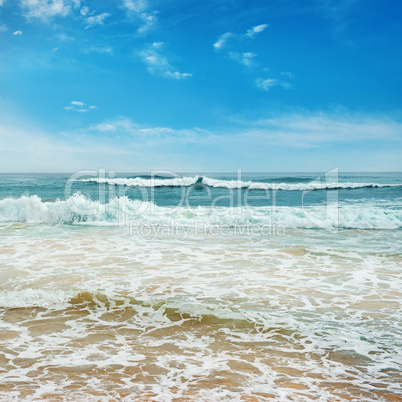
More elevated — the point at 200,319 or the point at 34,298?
the point at 34,298

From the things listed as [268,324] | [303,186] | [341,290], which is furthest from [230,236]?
[303,186]

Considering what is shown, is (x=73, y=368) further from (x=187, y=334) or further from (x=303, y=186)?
(x=303, y=186)

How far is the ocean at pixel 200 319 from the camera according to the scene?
3311mm

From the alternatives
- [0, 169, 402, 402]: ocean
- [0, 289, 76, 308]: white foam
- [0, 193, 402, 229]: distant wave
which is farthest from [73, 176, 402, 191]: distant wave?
[0, 289, 76, 308]: white foam

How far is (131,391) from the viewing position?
10.4 ft

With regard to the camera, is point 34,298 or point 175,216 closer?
point 34,298

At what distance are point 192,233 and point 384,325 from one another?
8.03 m

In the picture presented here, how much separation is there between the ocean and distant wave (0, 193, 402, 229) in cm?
311

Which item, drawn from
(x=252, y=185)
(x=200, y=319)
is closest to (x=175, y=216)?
(x=200, y=319)

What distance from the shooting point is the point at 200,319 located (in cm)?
489

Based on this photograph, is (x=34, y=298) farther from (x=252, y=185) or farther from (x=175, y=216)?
(x=252, y=185)

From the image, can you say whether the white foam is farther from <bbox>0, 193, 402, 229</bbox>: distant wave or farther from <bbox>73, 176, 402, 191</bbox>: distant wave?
<bbox>73, 176, 402, 191</bbox>: distant wave

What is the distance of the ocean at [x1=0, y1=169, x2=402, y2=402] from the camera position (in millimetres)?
3311

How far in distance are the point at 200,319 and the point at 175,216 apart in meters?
11.2
